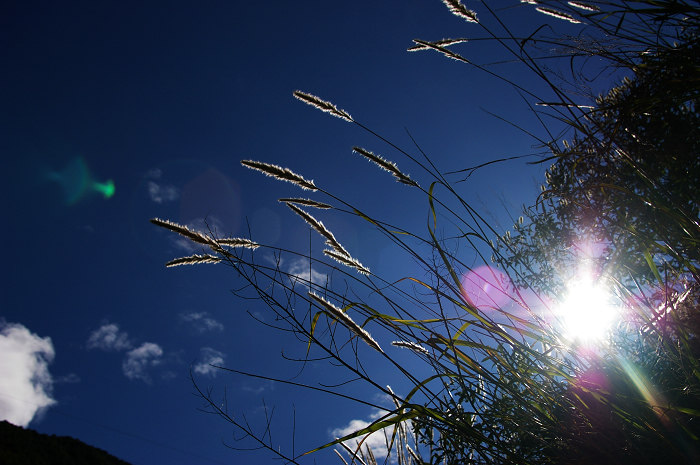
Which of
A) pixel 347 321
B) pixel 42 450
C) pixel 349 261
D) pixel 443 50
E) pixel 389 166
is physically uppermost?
pixel 443 50

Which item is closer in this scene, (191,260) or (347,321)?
(347,321)

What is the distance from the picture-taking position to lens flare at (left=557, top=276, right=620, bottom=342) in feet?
5.25

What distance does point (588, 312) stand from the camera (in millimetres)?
1653

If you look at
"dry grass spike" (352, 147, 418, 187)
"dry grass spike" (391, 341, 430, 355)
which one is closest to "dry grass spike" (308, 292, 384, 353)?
Answer: "dry grass spike" (391, 341, 430, 355)

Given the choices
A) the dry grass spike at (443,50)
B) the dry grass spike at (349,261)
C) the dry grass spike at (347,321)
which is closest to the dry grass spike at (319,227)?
the dry grass spike at (349,261)

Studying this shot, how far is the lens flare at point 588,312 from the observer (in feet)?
5.25

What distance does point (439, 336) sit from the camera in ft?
4.21

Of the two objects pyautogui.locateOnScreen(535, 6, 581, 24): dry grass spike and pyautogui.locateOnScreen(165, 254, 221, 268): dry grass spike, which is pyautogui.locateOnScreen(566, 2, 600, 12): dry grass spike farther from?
pyautogui.locateOnScreen(165, 254, 221, 268): dry grass spike

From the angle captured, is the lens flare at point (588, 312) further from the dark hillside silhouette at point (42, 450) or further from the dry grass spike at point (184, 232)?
the dark hillside silhouette at point (42, 450)

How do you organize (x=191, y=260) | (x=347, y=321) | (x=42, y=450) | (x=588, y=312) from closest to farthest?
(x=347, y=321)
(x=191, y=260)
(x=588, y=312)
(x=42, y=450)

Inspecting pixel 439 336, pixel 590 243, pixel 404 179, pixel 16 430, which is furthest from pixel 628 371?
pixel 16 430

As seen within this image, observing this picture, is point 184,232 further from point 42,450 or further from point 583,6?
point 42,450

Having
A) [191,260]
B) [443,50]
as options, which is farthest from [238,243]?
[443,50]

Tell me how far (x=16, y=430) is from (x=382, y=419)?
24.8 m
